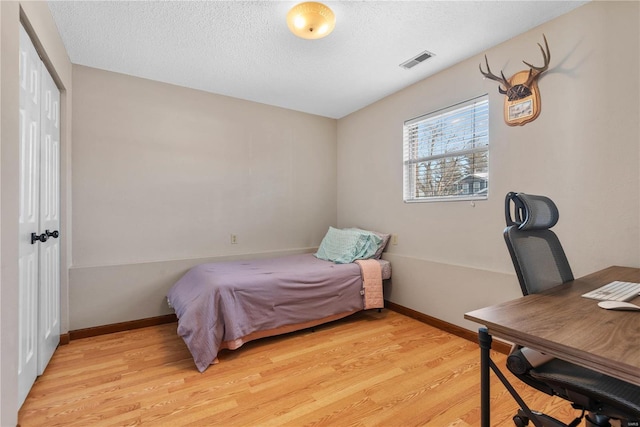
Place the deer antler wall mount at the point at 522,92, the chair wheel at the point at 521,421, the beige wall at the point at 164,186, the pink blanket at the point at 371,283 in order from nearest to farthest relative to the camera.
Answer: the chair wheel at the point at 521,421 → the deer antler wall mount at the point at 522,92 → the beige wall at the point at 164,186 → the pink blanket at the point at 371,283

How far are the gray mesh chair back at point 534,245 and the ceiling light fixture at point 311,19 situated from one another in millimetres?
1555

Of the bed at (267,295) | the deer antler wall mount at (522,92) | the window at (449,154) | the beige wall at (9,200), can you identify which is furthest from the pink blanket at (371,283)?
the beige wall at (9,200)

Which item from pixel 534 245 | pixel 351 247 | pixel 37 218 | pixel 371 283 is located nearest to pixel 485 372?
pixel 534 245

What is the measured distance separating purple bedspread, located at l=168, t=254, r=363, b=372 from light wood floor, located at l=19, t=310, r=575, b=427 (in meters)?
0.20

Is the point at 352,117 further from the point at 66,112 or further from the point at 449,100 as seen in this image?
the point at 66,112

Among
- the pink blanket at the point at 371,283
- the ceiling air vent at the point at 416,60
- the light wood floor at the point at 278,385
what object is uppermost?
the ceiling air vent at the point at 416,60

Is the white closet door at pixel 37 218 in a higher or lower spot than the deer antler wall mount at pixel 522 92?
lower

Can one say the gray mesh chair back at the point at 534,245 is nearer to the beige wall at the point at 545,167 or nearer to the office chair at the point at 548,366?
the office chair at the point at 548,366

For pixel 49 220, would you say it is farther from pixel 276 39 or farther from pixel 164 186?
pixel 276 39

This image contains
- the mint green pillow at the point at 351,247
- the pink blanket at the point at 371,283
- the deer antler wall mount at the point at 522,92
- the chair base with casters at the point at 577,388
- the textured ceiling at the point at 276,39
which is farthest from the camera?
the mint green pillow at the point at 351,247

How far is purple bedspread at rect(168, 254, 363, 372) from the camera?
2215mm

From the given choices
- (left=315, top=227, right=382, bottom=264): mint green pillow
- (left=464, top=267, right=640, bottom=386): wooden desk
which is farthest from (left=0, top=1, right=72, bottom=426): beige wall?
(left=315, top=227, right=382, bottom=264): mint green pillow

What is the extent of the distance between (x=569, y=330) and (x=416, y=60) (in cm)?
241

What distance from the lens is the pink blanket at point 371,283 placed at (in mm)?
3031
